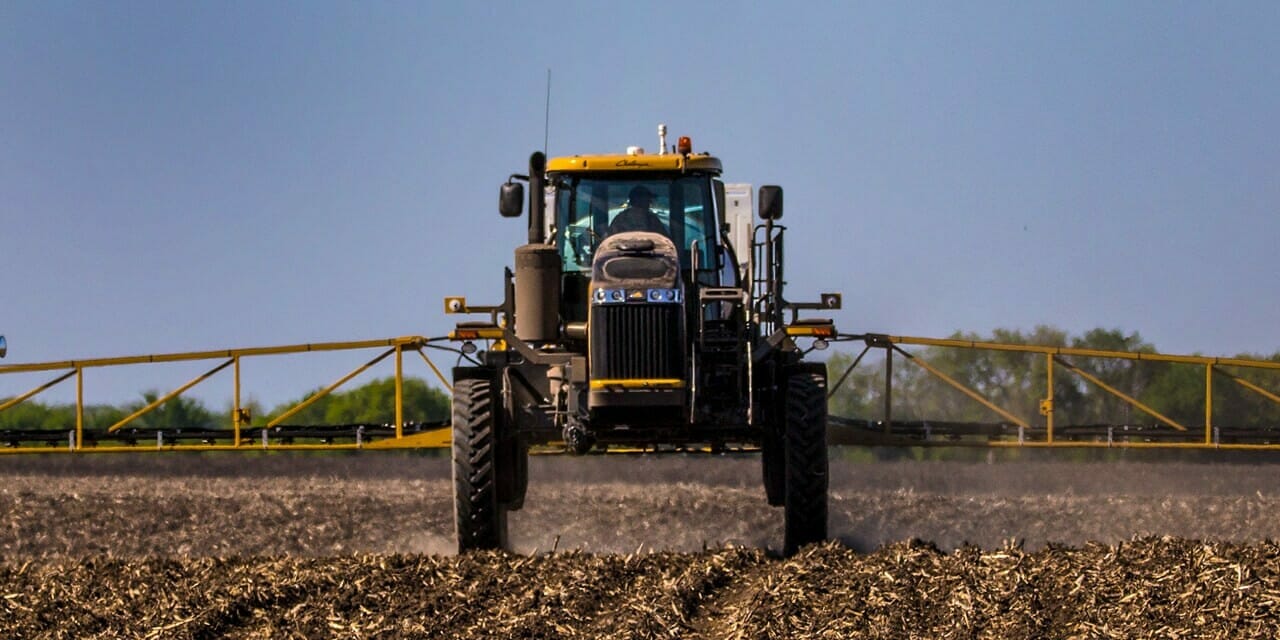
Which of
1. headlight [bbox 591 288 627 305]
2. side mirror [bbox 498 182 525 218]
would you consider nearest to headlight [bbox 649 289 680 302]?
headlight [bbox 591 288 627 305]

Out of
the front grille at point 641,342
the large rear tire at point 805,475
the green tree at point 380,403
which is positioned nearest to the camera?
the front grille at point 641,342

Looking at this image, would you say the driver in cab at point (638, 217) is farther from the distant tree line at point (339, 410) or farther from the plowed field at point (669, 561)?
the distant tree line at point (339, 410)

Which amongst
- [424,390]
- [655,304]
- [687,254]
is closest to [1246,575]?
[655,304]

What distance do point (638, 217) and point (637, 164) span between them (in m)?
0.38

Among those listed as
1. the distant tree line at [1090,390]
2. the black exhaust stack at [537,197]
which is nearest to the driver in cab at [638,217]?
the black exhaust stack at [537,197]

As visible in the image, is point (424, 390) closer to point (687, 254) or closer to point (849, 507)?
point (849, 507)

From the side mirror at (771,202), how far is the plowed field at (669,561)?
2.29 meters

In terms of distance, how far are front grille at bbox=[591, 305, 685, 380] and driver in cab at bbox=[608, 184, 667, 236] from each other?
53.0 inches

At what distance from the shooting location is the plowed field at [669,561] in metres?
10.4

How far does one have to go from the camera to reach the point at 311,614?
11.2m

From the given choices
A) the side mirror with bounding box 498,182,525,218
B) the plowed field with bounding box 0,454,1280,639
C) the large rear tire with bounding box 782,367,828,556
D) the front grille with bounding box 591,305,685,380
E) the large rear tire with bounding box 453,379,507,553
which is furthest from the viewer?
the side mirror with bounding box 498,182,525,218

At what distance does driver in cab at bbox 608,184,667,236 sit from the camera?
48.7ft

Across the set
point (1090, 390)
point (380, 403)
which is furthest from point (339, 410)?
point (1090, 390)

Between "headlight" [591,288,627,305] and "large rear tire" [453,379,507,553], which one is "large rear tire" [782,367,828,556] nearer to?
"headlight" [591,288,627,305]
